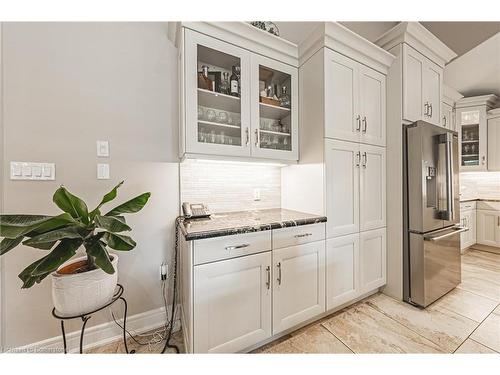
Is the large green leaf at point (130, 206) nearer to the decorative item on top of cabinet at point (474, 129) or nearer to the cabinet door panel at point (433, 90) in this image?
the cabinet door panel at point (433, 90)

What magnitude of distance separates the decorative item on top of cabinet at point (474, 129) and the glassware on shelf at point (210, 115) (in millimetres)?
4411

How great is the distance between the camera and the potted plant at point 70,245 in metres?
0.85

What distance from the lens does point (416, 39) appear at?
1.93 metres

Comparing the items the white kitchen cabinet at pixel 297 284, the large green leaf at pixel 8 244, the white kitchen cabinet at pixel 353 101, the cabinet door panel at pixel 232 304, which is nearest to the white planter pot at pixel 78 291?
the large green leaf at pixel 8 244

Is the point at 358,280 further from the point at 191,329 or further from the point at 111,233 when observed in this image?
the point at 111,233

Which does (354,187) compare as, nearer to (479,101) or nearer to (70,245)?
(70,245)

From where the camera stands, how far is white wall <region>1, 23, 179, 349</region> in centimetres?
126

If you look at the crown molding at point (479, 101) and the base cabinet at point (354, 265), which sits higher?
the crown molding at point (479, 101)

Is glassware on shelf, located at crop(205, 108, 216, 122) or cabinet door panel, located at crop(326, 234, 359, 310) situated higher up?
glassware on shelf, located at crop(205, 108, 216, 122)

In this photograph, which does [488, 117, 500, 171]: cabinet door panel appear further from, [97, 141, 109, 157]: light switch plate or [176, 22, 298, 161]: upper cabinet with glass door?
[97, 141, 109, 157]: light switch plate

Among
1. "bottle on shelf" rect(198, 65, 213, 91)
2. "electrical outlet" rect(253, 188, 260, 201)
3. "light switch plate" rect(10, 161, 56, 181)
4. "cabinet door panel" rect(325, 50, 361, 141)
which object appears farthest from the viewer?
"electrical outlet" rect(253, 188, 260, 201)

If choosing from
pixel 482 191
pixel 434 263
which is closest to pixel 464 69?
pixel 482 191

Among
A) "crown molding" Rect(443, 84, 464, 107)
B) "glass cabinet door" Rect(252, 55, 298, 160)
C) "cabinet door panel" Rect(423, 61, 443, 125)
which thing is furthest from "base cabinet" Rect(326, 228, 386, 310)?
"crown molding" Rect(443, 84, 464, 107)

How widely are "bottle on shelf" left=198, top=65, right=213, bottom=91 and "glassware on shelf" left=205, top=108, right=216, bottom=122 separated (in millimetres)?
157
